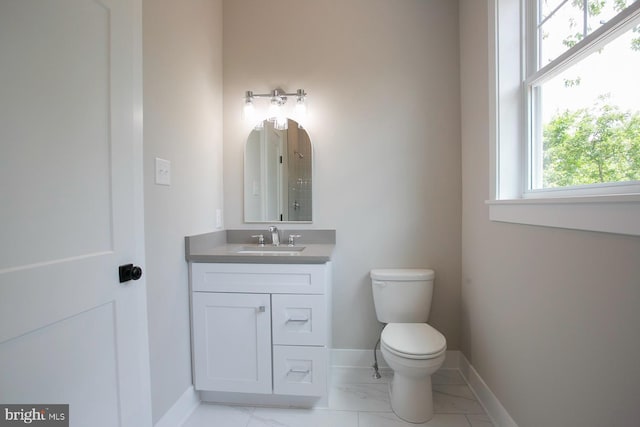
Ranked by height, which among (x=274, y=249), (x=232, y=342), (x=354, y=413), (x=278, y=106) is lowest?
(x=354, y=413)

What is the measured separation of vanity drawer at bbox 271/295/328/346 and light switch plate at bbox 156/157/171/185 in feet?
2.75

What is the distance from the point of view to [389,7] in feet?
6.20

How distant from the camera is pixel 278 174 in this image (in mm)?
2020

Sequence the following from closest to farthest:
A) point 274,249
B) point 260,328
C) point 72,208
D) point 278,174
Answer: point 72,208, point 260,328, point 274,249, point 278,174

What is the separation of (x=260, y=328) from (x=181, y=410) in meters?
0.59

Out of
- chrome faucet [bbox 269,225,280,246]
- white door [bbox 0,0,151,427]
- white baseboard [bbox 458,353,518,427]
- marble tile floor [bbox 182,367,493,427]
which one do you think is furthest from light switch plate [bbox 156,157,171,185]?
white baseboard [bbox 458,353,518,427]

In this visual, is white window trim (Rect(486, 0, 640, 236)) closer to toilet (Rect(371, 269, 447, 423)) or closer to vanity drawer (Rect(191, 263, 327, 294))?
toilet (Rect(371, 269, 447, 423))

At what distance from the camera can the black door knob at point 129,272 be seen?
994mm

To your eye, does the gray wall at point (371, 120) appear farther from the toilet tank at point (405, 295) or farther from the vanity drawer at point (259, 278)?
the vanity drawer at point (259, 278)

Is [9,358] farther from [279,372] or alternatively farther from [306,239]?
[306,239]

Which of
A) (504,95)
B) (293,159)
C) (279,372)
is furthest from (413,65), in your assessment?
(279,372)

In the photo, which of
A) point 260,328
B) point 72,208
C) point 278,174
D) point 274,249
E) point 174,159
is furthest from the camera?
point 278,174

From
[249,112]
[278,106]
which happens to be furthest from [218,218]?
[278,106]

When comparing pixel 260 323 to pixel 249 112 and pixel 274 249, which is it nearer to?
pixel 274 249
